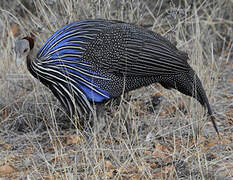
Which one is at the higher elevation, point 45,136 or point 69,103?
point 69,103

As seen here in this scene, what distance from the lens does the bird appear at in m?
2.93

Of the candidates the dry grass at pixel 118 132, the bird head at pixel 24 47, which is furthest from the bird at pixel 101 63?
the dry grass at pixel 118 132

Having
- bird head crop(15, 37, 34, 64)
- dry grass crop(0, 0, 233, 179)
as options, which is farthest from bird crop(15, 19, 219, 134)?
dry grass crop(0, 0, 233, 179)

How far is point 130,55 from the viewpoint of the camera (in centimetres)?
293

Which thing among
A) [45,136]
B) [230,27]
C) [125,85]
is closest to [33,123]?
[45,136]

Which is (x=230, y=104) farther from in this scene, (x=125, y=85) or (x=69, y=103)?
(x=69, y=103)

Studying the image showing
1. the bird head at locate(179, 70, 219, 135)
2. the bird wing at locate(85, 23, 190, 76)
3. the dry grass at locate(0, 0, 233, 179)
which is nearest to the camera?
the dry grass at locate(0, 0, 233, 179)

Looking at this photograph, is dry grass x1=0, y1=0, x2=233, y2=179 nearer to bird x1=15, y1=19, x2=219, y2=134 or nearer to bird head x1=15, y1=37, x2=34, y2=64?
bird x1=15, y1=19, x2=219, y2=134

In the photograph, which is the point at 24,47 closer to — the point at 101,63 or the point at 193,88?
the point at 101,63

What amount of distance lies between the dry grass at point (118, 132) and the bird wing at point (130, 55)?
28 centimetres

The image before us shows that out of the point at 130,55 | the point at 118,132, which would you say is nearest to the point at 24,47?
the point at 130,55

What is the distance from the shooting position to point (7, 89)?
3662mm

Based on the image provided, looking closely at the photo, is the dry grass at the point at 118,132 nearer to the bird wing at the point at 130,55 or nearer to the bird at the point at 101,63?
the bird at the point at 101,63

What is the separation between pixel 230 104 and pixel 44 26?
1577 millimetres
